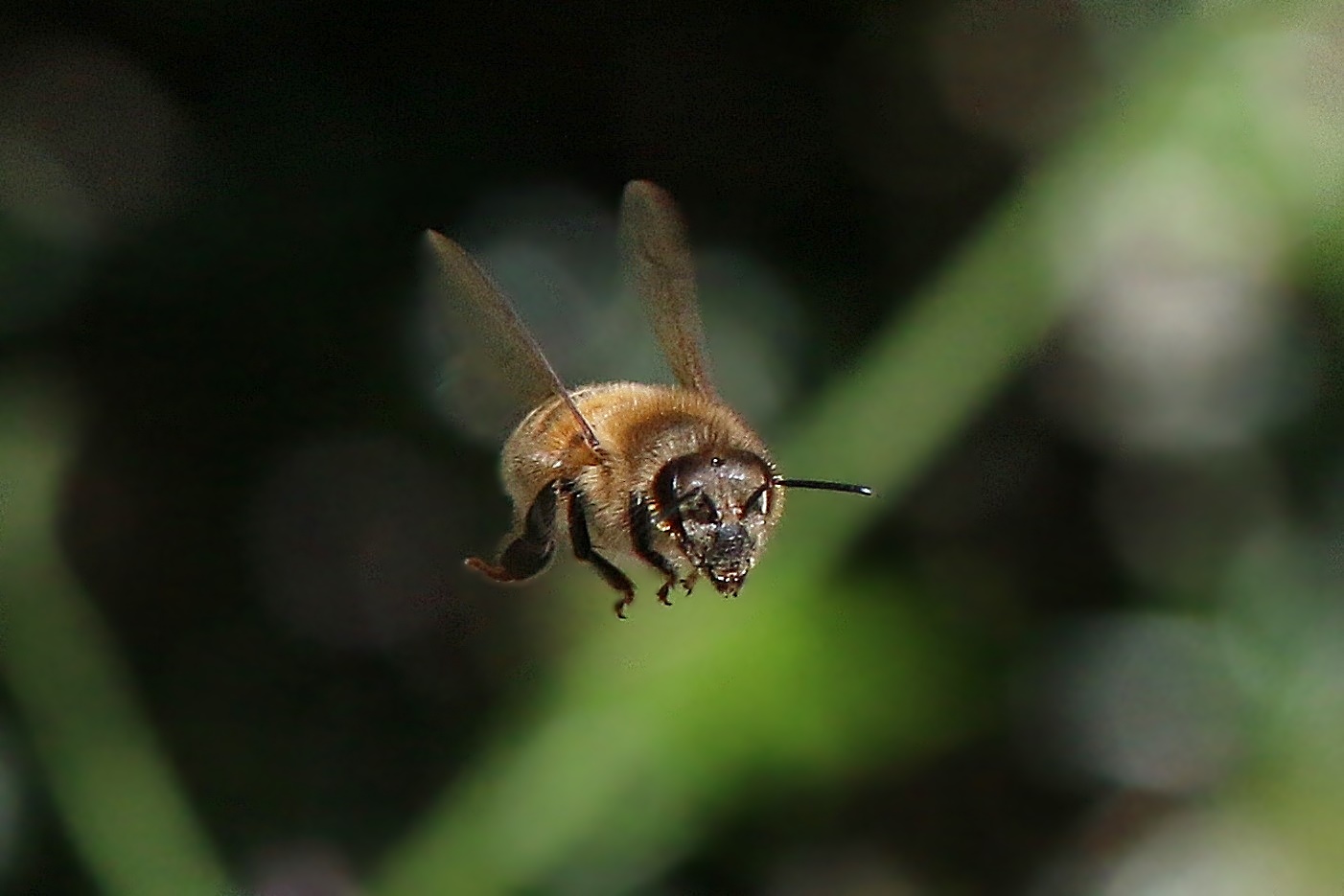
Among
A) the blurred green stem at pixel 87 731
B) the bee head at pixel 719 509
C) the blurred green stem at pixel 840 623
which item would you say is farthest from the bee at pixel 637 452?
the blurred green stem at pixel 87 731

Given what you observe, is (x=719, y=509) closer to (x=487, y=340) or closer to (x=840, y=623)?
(x=487, y=340)

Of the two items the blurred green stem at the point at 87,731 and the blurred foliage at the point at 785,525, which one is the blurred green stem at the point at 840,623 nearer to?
the blurred foliage at the point at 785,525

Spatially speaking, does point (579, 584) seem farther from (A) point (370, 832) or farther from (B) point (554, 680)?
(A) point (370, 832)

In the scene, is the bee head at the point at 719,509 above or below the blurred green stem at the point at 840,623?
below

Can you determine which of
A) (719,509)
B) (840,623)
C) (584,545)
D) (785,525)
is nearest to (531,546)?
(584,545)

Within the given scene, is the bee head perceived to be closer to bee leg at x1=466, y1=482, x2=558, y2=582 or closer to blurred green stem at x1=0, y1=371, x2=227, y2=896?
bee leg at x1=466, y1=482, x2=558, y2=582

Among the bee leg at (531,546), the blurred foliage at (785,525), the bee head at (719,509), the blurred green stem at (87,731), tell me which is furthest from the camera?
the blurred foliage at (785,525)
